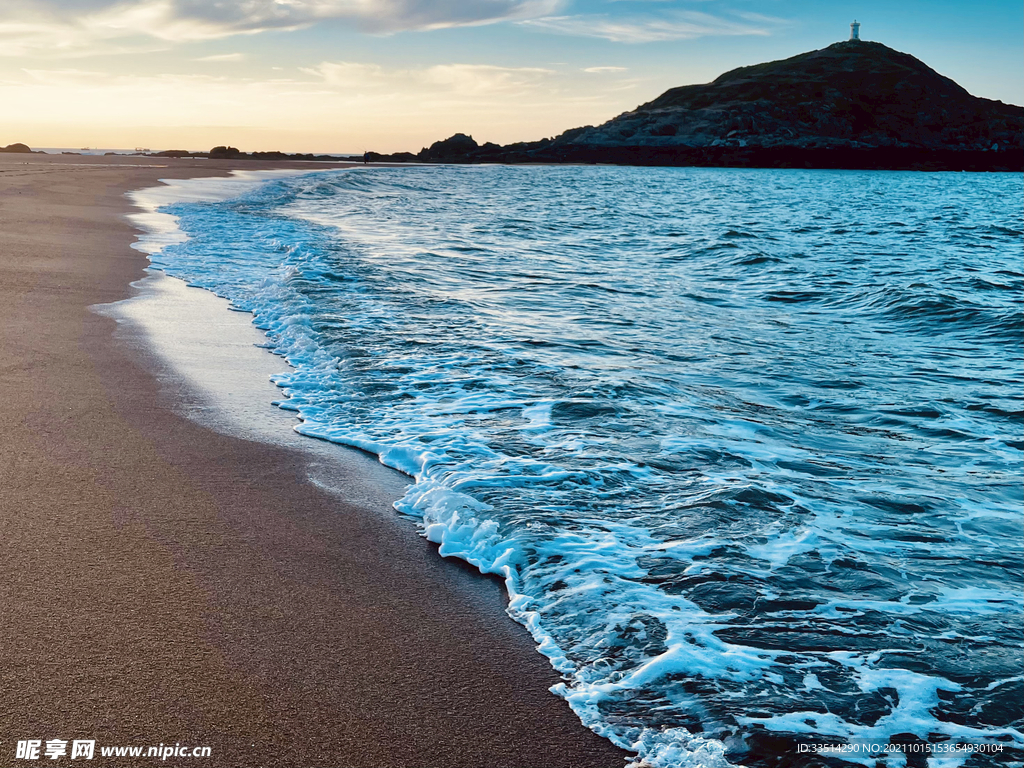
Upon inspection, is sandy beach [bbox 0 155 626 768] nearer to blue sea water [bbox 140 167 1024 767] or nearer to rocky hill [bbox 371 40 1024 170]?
blue sea water [bbox 140 167 1024 767]

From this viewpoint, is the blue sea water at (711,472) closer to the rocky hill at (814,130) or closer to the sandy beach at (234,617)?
the sandy beach at (234,617)

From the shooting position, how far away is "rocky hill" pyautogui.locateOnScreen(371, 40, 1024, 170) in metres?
116

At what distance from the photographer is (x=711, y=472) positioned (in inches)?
184

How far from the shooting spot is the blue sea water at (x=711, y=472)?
2.68 m

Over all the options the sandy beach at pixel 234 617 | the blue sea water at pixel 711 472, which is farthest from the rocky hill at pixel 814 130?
the sandy beach at pixel 234 617

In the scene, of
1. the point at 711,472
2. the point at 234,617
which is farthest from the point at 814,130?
the point at 234,617

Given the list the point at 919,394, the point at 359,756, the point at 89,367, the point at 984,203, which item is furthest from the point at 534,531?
the point at 984,203

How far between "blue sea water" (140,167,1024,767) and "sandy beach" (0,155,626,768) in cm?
24

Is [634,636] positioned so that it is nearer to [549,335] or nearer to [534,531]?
[534,531]

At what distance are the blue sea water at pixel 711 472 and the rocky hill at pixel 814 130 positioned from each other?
116 meters

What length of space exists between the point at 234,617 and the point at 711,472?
297 centimetres

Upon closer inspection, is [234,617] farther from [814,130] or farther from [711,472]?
[814,130]

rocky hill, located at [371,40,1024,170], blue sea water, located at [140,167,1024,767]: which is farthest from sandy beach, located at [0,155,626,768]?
rocky hill, located at [371,40,1024,170]

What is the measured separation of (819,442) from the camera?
542 centimetres
